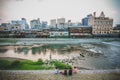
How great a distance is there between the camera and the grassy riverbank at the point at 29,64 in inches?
Answer: 138

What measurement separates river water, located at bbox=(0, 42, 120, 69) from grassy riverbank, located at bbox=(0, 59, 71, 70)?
3.2 inches

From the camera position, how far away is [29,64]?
3531mm

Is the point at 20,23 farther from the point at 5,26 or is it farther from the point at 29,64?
the point at 29,64

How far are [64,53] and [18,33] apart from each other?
1.02m

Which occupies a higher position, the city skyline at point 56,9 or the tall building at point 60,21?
the city skyline at point 56,9

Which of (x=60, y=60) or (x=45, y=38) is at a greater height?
(x=45, y=38)

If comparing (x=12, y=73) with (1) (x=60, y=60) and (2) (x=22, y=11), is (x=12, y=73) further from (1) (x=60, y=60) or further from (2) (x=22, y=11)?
(2) (x=22, y=11)

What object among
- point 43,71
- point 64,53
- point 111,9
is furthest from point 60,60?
point 111,9

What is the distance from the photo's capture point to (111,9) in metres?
3.52

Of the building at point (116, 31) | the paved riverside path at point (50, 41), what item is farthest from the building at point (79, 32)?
the building at point (116, 31)

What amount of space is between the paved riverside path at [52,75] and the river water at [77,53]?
119 mm

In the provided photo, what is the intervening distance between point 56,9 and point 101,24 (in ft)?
3.25

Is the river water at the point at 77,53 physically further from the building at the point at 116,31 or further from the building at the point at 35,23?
the building at the point at 35,23

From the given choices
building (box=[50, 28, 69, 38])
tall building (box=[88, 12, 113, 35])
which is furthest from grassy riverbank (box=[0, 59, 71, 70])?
tall building (box=[88, 12, 113, 35])
